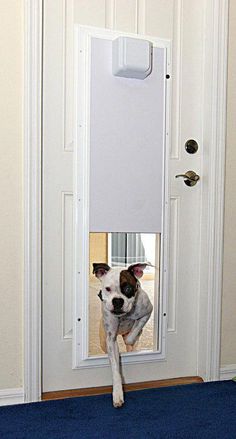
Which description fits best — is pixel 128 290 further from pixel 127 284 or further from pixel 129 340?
pixel 129 340

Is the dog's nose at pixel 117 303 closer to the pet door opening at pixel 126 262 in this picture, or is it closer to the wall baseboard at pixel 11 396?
the pet door opening at pixel 126 262

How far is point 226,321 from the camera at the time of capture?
2430 millimetres

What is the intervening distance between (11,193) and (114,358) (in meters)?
0.77

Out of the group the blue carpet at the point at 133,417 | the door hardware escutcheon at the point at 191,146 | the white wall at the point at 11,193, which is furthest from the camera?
the door hardware escutcheon at the point at 191,146

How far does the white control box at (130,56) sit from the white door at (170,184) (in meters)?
0.13

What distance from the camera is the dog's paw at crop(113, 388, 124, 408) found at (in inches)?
81.0

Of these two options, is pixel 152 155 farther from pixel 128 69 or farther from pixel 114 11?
pixel 114 11

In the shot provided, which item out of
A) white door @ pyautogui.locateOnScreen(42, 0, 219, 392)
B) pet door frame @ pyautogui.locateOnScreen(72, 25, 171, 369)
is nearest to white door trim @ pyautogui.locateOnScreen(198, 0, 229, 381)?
white door @ pyautogui.locateOnScreen(42, 0, 219, 392)

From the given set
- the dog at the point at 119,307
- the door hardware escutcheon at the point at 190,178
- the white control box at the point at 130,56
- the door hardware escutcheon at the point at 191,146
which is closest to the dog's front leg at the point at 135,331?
the dog at the point at 119,307

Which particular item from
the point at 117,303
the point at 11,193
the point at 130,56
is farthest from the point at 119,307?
the point at 130,56

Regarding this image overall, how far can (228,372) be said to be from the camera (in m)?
2.44

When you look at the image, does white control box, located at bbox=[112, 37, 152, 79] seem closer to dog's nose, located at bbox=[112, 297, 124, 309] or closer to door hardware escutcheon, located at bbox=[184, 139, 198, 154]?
door hardware escutcheon, located at bbox=[184, 139, 198, 154]

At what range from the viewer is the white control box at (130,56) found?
6.94 feet

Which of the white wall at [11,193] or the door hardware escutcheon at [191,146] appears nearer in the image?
the white wall at [11,193]
